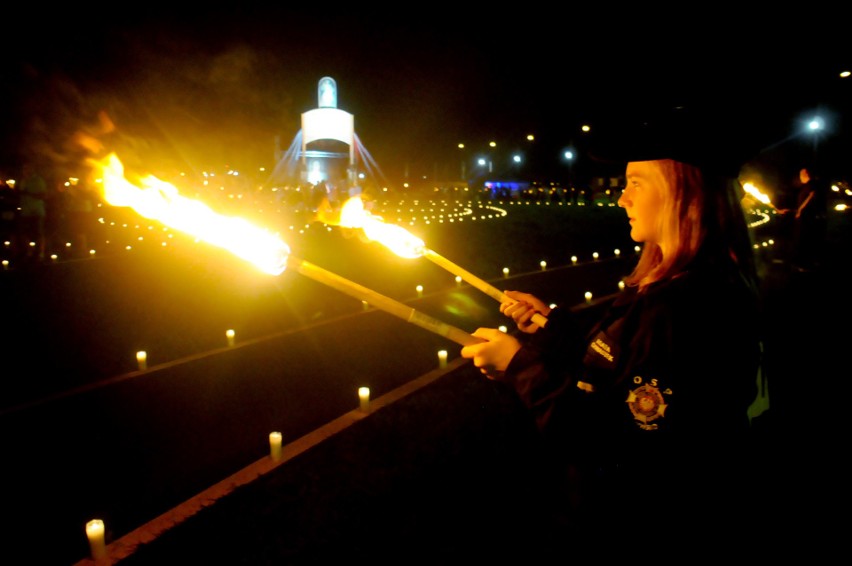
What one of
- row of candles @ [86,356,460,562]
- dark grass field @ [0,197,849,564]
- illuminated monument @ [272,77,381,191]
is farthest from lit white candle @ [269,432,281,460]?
illuminated monument @ [272,77,381,191]

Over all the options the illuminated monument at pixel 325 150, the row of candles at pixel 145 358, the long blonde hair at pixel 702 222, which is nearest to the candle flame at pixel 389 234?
the long blonde hair at pixel 702 222

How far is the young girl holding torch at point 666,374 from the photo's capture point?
1813 millimetres

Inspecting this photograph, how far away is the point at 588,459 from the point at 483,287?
1.51 m

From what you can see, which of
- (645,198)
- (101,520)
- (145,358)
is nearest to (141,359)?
(145,358)

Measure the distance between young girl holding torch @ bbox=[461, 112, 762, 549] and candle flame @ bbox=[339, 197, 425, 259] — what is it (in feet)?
4.79

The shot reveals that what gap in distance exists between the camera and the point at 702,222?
6.76ft

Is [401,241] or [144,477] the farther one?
[144,477]

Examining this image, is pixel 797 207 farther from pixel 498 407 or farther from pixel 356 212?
pixel 356 212

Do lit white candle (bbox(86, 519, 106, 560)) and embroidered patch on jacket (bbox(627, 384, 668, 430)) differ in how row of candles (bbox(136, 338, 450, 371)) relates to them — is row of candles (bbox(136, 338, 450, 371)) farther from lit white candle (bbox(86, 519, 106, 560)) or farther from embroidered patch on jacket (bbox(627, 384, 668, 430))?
embroidered patch on jacket (bbox(627, 384, 668, 430))

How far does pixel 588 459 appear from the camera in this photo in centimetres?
198

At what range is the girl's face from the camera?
2174mm

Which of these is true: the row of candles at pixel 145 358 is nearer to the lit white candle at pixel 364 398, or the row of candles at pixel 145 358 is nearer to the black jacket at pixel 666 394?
the lit white candle at pixel 364 398

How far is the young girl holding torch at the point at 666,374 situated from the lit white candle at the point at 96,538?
2.76 metres

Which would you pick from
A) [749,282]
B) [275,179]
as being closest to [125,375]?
[749,282]
